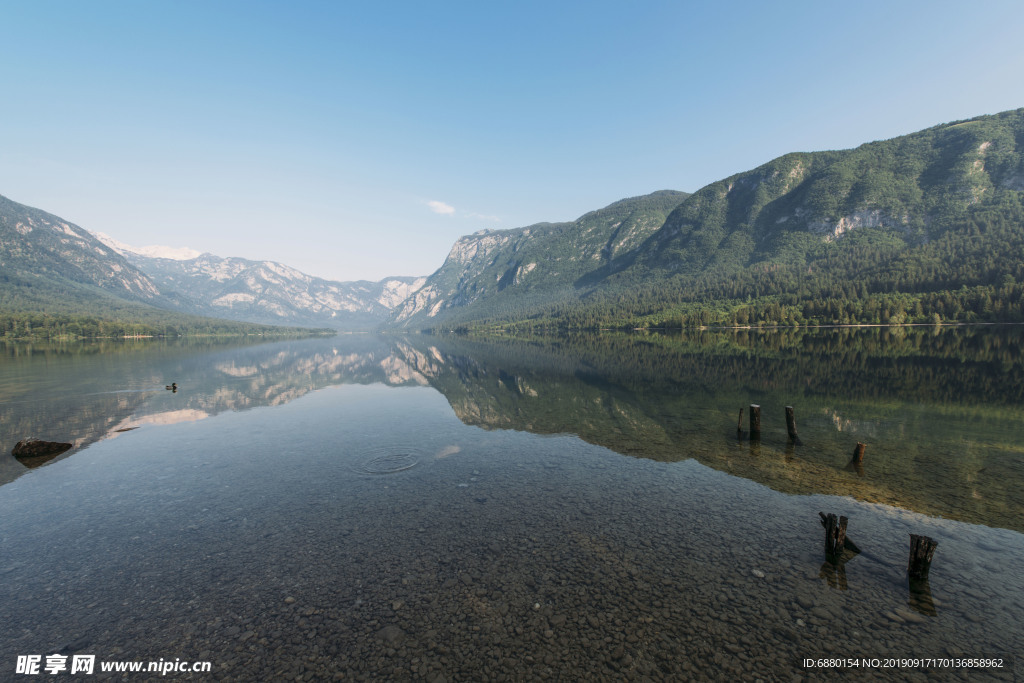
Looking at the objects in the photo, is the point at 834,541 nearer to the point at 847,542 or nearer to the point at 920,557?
the point at 847,542

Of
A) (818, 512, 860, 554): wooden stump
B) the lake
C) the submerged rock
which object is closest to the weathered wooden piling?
the lake

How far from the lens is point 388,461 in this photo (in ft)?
84.0

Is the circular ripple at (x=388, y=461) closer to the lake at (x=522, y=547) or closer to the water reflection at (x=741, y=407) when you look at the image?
the lake at (x=522, y=547)

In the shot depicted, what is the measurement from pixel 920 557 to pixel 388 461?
24557 mm

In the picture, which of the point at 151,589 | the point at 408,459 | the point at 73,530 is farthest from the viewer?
the point at 408,459

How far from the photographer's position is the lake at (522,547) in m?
10.2

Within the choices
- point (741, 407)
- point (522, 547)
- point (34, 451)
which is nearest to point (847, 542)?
point (522, 547)

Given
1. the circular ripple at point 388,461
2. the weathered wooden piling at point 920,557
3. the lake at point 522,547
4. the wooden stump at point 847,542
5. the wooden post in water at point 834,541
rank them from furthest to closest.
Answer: the circular ripple at point 388,461 < the wooden stump at point 847,542 < the wooden post in water at point 834,541 < the weathered wooden piling at point 920,557 < the lake at point 522,547

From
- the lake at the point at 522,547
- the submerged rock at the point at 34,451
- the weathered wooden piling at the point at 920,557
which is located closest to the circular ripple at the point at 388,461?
the lake at the point at 522,547

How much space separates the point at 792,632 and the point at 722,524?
5.92 metres

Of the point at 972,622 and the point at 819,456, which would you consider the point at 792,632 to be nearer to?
the point at 972,622

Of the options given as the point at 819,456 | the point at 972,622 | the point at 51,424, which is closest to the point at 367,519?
the point at 972,622

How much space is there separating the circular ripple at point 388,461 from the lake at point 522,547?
27 cm

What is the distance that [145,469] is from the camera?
23.8 metres
